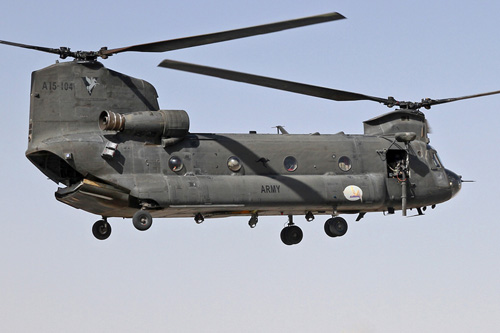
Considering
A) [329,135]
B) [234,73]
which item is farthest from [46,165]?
[329,135]

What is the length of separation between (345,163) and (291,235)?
309cm

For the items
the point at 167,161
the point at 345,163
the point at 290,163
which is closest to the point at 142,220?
the point at 167,161

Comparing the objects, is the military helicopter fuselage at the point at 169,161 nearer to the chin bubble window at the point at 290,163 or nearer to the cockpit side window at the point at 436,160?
the chin bubble window at the point at 290,163

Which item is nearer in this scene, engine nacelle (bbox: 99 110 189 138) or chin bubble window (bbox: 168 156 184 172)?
engine nacelle (bbox: 99 110 189 138)

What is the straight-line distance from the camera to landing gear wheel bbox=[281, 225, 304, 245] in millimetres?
A: 34562

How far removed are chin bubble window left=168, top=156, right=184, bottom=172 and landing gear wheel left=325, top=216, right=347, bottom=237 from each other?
17.2 feet

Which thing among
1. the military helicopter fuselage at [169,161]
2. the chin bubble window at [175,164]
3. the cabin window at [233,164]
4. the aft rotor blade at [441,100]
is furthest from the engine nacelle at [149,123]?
the aft rotor blade at [441,100]

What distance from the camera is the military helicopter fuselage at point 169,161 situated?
30062 mm

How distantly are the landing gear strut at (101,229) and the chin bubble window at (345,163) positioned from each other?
24.2 feet

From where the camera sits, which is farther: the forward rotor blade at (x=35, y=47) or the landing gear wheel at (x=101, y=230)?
the landing gear wheel at (x=101, y=230)

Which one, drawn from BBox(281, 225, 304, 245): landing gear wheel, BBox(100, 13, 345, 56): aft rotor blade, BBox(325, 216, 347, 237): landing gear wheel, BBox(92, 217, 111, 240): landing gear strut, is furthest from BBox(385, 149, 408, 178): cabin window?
BBox(92, 217, 111, 240): landing gear strut

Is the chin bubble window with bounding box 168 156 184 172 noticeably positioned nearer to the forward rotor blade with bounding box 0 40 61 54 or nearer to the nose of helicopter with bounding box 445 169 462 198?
the forward rotor blade with bounding box 0 40 61 54

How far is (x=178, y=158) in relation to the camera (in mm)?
30938

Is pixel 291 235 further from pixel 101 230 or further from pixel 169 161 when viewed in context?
pixel 101 230
